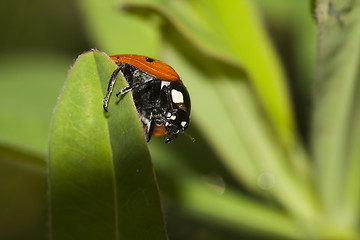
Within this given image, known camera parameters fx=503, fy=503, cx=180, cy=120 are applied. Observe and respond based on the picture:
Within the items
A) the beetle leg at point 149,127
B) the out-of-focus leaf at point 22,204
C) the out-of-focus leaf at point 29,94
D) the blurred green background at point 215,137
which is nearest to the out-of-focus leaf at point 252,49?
the blurred green background at point 215,137

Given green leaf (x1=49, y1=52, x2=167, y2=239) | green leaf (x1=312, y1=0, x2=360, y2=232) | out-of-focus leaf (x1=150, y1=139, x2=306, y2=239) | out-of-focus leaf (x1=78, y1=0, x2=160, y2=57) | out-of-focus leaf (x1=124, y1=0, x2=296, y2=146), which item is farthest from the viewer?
out-of-focus leaf (x1=78, y1=0, x2=160, y2=57)

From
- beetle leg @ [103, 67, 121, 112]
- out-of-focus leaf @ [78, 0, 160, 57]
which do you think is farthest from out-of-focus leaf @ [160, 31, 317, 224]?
beetle leg @ [103, 67, 121, 112]

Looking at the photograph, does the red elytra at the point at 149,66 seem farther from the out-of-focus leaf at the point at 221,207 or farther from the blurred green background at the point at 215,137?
the out-of-focus leaf at the point at 221,207

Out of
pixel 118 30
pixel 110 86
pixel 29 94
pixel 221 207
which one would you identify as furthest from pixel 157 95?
pixel 29 94

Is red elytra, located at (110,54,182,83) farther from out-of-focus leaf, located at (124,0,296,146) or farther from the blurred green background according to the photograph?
out-of-focus leaf, located at (124,0,296,146)

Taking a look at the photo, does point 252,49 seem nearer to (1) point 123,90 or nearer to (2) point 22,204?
(1) point 123,90

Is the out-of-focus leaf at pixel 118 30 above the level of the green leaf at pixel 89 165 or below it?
above

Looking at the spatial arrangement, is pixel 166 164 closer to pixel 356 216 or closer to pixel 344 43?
pixel 356 216

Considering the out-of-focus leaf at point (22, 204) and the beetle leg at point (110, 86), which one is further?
the out-of-focus leaf at point (22, 204)
